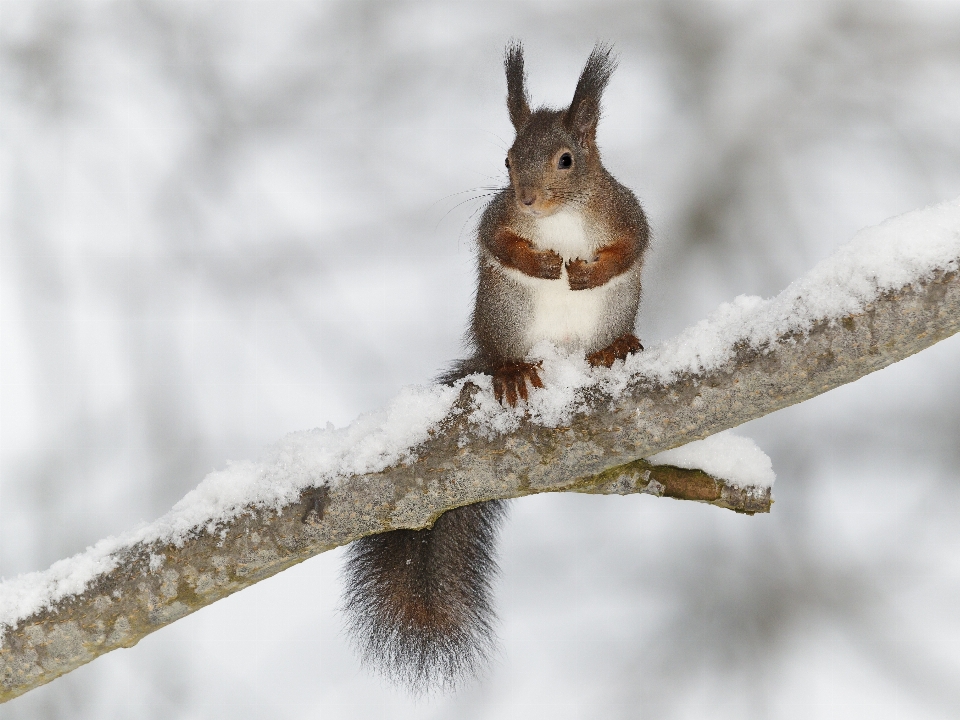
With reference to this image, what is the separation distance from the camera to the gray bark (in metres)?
1.57

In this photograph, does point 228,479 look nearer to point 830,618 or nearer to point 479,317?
point 479,317

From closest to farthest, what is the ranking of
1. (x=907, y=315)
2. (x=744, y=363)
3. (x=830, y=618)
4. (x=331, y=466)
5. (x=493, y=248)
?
(x=907, y=315) < (x=744, y=363) < (x=331, y=466) < (x=493, y=248) < (x=830, y=618)

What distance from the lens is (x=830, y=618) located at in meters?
2.90

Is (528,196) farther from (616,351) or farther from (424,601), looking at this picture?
(424,601)

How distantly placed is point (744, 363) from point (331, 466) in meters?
0.75

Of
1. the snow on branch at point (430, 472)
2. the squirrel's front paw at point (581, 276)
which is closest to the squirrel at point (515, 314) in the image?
the squirrel's front paw at point (581, 276)

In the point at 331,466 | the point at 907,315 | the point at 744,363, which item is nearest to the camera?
the point at 907,315

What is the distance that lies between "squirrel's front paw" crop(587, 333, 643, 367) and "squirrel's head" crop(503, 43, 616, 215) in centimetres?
31

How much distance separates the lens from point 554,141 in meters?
1.94

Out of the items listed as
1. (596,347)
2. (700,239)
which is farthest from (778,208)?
(596,347)

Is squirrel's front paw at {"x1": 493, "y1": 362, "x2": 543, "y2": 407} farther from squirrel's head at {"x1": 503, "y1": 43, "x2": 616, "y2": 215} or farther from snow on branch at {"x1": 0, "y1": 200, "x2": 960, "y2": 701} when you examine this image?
squirrel's head at {"x1": 503, "y1": 43, "x2": 616, "y2": 215}

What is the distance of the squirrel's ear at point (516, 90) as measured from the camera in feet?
6.64

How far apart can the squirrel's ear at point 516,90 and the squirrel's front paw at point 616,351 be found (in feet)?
1.69

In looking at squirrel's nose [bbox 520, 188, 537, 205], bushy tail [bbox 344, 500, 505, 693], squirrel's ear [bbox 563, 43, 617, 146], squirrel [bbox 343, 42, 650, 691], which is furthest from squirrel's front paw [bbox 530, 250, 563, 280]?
bushy tail [bbox 344, 500, 505, 693]
